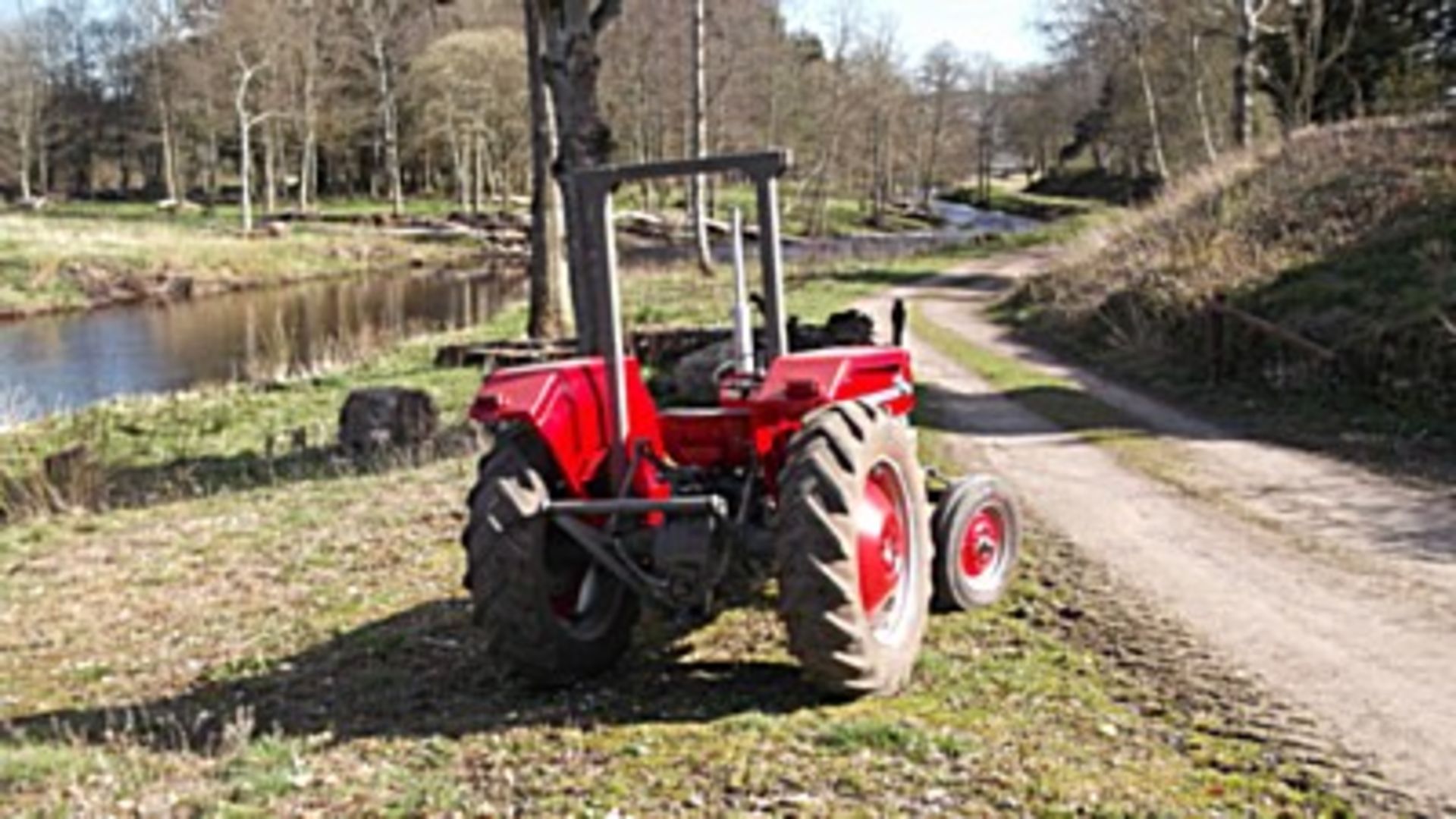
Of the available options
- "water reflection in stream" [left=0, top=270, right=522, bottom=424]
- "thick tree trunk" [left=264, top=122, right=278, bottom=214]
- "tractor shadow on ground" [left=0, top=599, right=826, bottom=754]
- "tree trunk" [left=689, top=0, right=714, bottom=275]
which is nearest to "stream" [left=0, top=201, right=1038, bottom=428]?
"water reflection in stream" [left=0, top=270, right=522, bottom=424]

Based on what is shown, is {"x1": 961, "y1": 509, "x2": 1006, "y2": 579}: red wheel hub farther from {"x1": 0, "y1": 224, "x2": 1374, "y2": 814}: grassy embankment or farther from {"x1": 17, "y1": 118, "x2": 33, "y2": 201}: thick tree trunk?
{"x1": 17, "y1": 118, "x2": 33, "y2": 201}: thick tree trunk

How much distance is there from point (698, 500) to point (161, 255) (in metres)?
45.5

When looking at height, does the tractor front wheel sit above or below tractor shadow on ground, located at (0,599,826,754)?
above

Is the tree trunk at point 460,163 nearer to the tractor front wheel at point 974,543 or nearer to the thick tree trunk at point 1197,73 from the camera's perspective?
the thick tree trunk at point 1197,73

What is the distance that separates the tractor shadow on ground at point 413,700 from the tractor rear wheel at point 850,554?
383 millimetres

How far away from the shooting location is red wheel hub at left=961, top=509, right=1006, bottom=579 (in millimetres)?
7402

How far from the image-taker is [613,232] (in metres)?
6.27

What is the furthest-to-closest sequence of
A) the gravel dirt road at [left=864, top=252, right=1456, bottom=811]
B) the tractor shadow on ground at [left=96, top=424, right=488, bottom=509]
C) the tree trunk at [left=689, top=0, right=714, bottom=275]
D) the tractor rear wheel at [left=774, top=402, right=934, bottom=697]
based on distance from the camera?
the tree trunk at [left=689, top=0, right=714, bottom=275] < the tractor shadow on ground at [left=96, top=424, right=488, bottom=509] < the gravel dirt road at [left=864, top=252, right=1456, bottom=811] < the tractor rear wheel at [left=774, top=402, right=934, bottom=697]

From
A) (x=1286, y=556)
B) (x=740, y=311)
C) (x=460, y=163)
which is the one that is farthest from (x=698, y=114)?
(x=460, y=163)

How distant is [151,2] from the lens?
6856 cm

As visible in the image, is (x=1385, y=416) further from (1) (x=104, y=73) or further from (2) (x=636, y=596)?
(1) (x=104, y=73)

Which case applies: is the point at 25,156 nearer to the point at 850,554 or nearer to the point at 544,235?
the point at 544,235

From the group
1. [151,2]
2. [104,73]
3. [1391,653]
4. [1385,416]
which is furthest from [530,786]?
[104,73]

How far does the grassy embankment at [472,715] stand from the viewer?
496 cm
